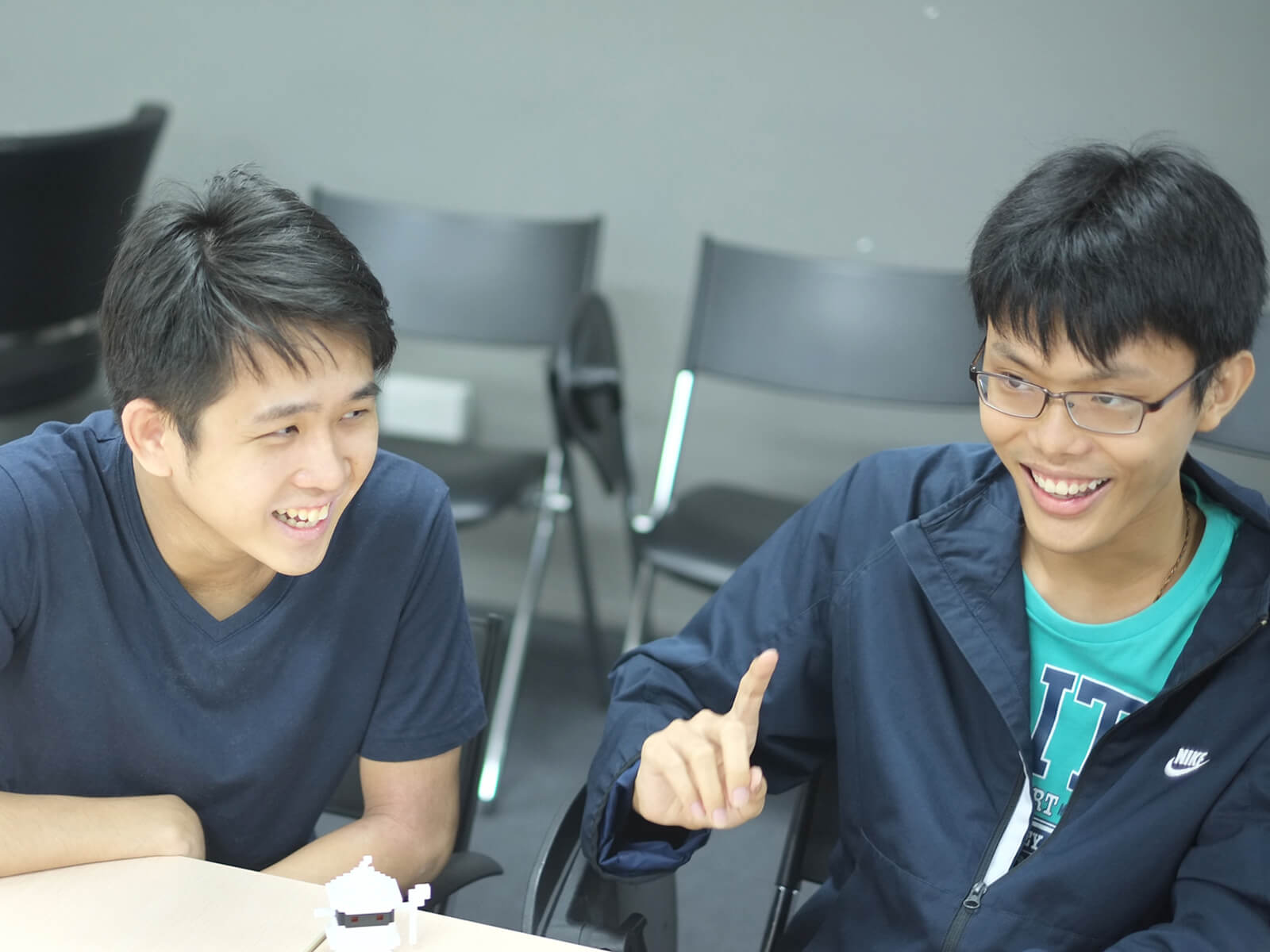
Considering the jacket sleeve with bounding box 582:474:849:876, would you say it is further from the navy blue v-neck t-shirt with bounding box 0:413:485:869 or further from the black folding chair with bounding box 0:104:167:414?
the black folding chair with bounding box 0:104:167:414

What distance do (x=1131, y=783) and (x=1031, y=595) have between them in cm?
21

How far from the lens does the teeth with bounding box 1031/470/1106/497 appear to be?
1232 mm

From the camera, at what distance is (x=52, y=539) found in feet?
4.28

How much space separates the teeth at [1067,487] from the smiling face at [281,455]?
25.9 inches


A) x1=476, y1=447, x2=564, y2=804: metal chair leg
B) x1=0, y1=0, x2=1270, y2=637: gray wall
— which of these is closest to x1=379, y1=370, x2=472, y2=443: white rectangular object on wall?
x1=0, y1=0, x2=1270, y2=637: gray wall

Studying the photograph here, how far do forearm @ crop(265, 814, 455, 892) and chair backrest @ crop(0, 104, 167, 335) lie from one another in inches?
67.3

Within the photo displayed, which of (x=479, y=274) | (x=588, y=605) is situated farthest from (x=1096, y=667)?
(x=479, y=274)

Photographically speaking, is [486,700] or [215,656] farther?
[486,700]

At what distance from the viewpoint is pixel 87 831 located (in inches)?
47.2

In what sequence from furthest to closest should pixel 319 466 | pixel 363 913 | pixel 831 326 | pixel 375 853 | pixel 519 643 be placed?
1. pixel 519 643
2. pixel 831 326
3. pixel 375 853
4. pixel 319 466
5. pixel 363 913

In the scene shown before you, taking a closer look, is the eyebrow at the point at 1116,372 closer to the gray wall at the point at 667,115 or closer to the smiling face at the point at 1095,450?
the smiling face at the point at 1095,450

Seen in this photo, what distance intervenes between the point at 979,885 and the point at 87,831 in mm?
825

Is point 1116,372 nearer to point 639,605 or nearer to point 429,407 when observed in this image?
point 639,605

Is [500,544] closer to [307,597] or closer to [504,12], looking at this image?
[504,12]
